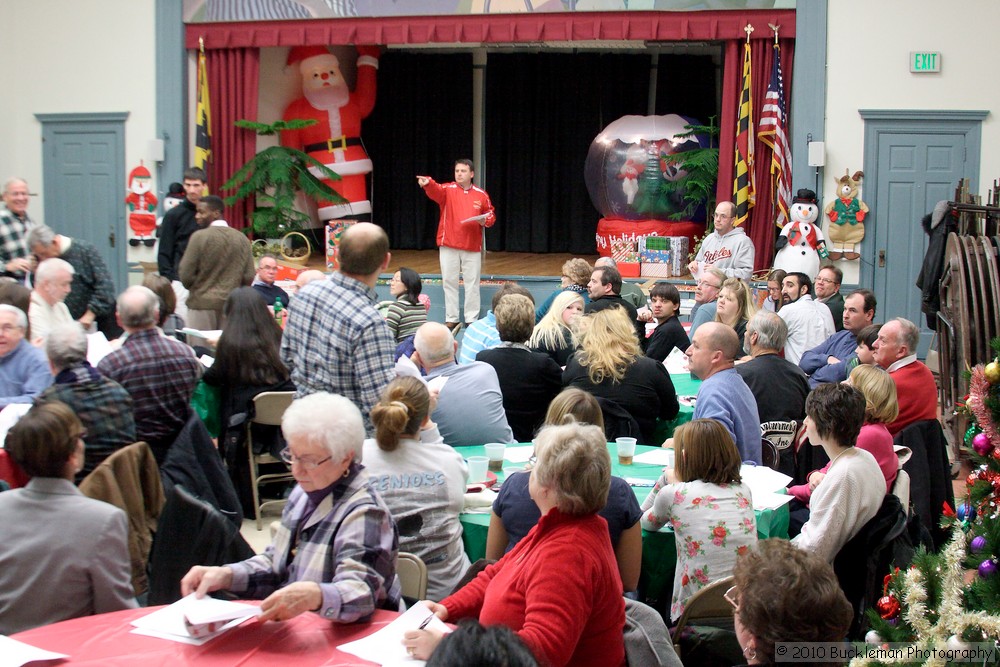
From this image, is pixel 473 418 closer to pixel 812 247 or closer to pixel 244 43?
pixel 812 247

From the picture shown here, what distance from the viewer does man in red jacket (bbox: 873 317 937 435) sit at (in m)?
4.94

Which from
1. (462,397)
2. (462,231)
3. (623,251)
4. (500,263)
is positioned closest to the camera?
(462,397)

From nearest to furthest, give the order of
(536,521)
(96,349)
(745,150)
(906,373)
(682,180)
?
(536,521) < (906,373) < (96,349) < (745,150) < (682,180)

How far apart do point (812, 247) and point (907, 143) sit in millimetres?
1371

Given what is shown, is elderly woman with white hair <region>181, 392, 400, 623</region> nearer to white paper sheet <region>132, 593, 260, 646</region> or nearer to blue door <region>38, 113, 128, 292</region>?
white paper sheet <region>132, 593, 260, 646</region>

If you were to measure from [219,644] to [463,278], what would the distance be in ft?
29.0

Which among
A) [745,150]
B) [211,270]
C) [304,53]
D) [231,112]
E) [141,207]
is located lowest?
[211,270]

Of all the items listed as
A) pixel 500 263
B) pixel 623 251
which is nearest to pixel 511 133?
pixel 500 263

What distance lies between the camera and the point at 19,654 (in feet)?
7.77

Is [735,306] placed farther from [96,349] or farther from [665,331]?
[96,349]

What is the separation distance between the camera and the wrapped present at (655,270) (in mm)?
11117

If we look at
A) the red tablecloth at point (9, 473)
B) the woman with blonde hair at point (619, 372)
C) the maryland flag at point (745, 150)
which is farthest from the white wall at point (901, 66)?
the red tablecloth at point (9, 473)

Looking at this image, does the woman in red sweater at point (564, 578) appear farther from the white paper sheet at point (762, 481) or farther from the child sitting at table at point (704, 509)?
the white paper sheet at point (762, 481)

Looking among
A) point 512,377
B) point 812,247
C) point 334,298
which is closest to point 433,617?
point 334,298
